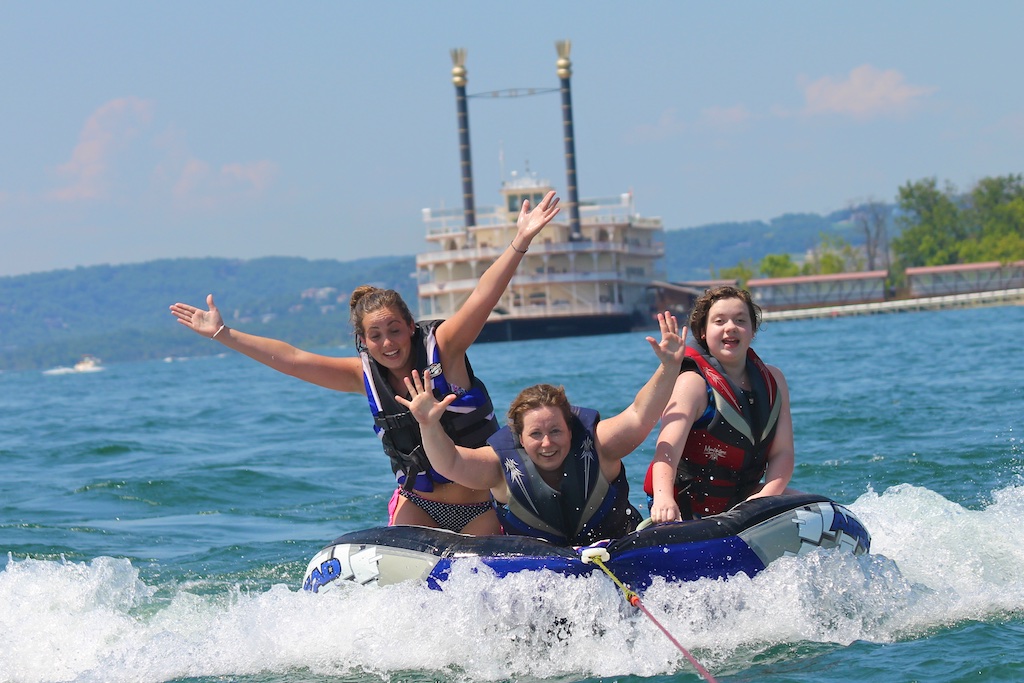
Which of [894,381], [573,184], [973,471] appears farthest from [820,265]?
[973,471]

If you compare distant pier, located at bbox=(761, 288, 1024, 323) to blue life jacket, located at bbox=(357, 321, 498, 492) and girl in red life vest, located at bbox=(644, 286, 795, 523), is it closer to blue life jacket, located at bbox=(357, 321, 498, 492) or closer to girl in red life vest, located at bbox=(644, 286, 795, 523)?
girl in red life vest, located at bbox=(644, 286, 795, 523)

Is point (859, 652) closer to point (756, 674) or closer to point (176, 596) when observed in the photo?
point (756, 674)

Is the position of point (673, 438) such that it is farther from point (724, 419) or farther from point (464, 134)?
point (464, 134)

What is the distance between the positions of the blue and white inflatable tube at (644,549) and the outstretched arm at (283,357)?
65 cm

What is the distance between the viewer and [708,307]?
546 centimetres

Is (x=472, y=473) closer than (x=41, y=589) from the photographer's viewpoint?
Yes


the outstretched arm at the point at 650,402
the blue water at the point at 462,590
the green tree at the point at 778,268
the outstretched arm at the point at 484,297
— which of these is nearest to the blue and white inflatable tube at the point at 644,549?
the blue water at the point at 462,590

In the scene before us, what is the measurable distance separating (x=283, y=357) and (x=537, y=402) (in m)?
1.11

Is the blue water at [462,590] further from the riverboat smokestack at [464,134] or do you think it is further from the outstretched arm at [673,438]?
the riverboat smokestack at [464,134]

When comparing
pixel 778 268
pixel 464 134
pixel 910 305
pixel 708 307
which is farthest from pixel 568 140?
pixel 708 307

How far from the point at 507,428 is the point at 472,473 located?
0.84 feet

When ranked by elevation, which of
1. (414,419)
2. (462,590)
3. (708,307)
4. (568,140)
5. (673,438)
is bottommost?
(462,590)

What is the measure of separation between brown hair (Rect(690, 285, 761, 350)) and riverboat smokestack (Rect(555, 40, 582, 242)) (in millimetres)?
62943

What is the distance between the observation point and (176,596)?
671 cm
